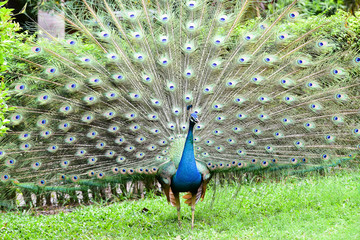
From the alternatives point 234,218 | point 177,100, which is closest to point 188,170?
point 177,100

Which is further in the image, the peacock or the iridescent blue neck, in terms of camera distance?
the peacock

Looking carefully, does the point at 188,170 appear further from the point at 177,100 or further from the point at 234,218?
the point at 234,218

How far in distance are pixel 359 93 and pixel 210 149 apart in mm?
1856

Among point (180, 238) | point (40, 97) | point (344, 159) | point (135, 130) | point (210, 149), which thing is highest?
point (40, 97)

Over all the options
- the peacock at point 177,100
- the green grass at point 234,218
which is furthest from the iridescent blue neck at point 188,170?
the green grass at point 234,218

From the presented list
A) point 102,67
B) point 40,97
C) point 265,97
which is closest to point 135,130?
point 102,67

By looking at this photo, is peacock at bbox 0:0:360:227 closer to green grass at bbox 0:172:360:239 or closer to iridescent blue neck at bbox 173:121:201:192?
iridescent blue neck at bbox 173:121:201:192

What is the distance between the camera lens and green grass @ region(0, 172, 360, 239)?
15.5ft

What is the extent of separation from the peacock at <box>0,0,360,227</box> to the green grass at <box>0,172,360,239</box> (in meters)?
0.47

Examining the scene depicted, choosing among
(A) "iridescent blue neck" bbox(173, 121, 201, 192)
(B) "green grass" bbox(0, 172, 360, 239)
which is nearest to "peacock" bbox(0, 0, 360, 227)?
(A) "iridescent blue neck" bbox(173, 121, 201, 192)

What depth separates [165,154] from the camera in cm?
516

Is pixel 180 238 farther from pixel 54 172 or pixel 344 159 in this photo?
pixel 344 159

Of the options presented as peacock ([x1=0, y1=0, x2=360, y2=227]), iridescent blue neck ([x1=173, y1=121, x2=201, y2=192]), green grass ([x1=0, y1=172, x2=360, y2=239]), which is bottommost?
green grass ([x1=0, y1=172, x2=360, y2=239])

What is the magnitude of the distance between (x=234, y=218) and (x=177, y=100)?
1.56 m
